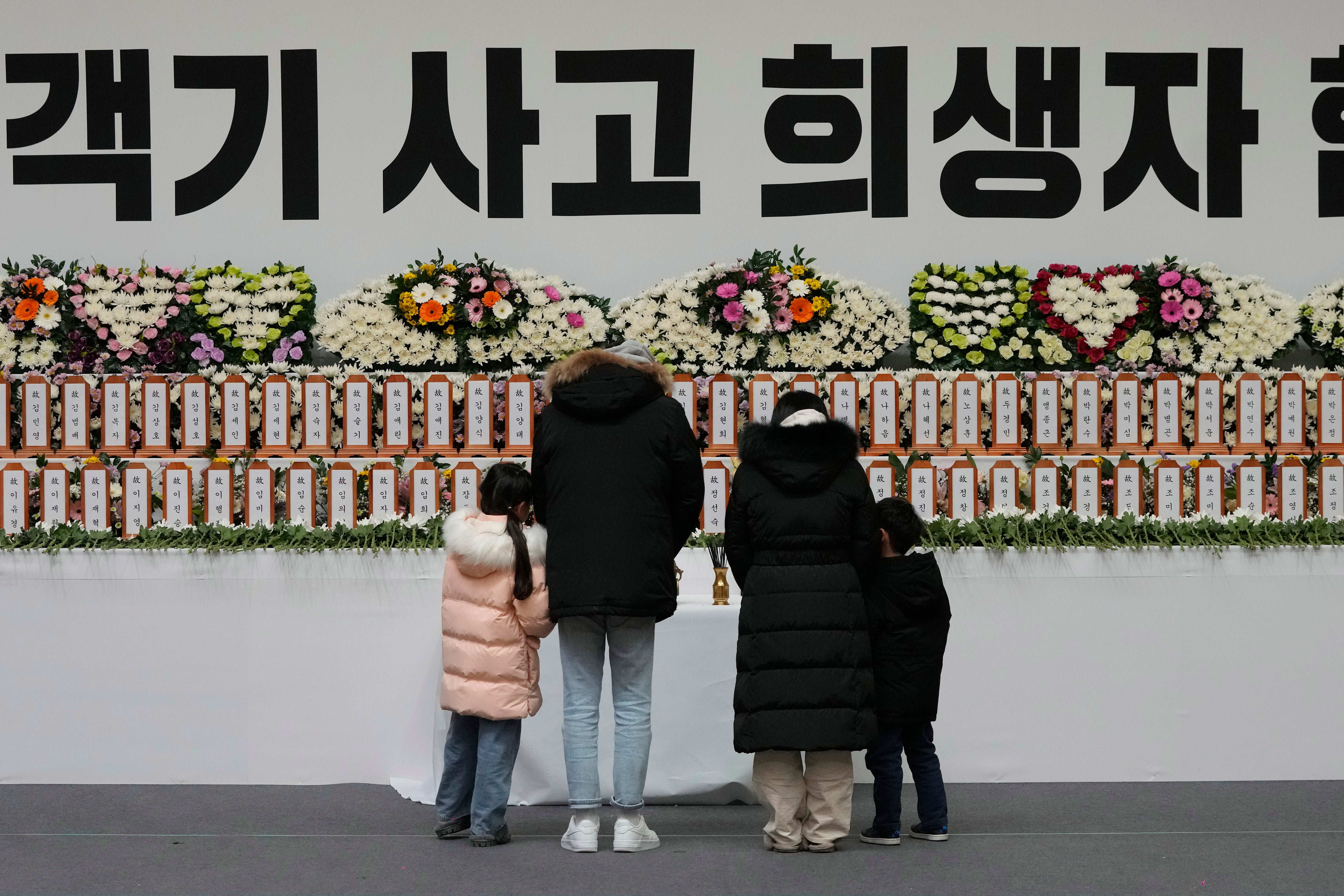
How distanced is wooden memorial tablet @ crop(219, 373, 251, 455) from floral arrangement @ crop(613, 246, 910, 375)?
5.28 feet

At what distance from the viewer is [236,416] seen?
5.43m

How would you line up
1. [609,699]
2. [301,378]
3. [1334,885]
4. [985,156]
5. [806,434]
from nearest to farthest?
[1334,885], [806,434], [609,699], [301,378], [985,156]

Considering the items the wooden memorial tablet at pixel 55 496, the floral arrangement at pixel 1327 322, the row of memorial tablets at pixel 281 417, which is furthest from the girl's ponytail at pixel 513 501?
the floral arrangement at pixel 1327 322

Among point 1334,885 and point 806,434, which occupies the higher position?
point 806,434

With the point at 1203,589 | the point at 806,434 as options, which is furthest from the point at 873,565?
the point at 1203,589

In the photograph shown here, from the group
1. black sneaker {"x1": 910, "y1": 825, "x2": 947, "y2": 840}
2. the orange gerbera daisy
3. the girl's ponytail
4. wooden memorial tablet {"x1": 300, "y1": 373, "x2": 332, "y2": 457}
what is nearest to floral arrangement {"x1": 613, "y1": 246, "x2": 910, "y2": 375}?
the orange gerbera daisy

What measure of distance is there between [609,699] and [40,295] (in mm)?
3160

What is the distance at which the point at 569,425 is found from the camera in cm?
355

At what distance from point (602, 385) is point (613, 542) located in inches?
17.0

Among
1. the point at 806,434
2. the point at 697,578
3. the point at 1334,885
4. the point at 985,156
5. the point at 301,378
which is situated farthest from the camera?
the point at 985,156

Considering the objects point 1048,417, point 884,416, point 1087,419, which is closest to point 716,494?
point 884,416

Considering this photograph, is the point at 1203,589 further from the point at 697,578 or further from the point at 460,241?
the point at 460,241

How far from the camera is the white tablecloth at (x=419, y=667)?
455cm

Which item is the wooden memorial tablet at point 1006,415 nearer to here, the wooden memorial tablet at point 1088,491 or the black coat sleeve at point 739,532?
the wooden memorial tablet at point 1088,491
